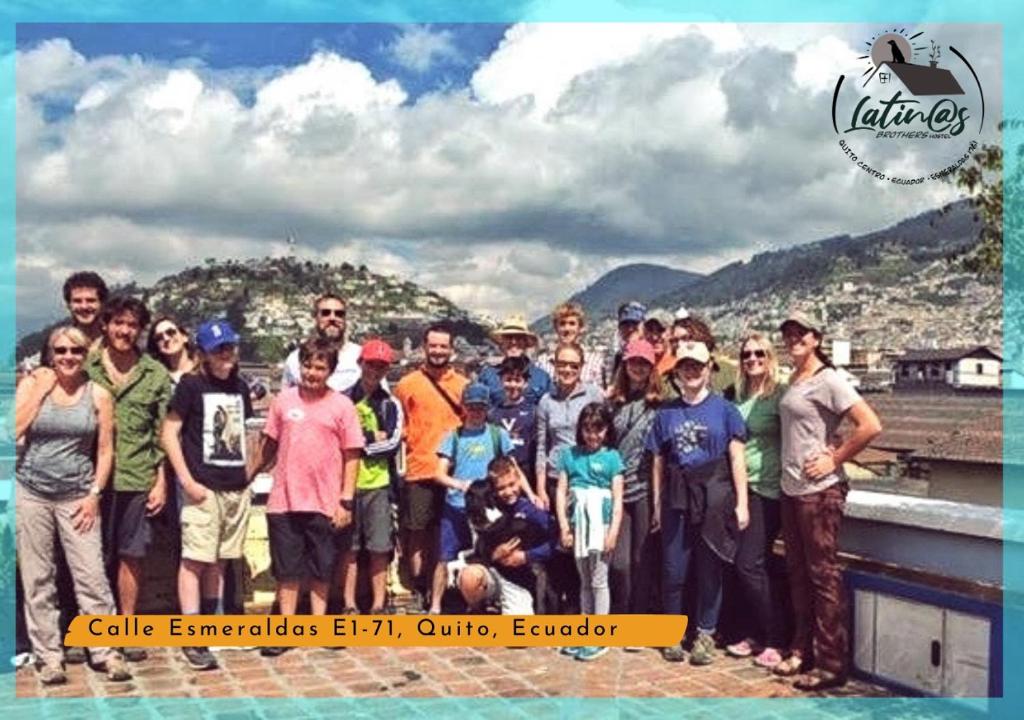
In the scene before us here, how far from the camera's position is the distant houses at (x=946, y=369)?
51.2m


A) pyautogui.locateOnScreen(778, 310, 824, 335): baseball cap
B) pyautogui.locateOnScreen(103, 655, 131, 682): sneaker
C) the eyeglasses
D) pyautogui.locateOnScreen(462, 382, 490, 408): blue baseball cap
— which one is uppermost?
pyautogui.locateOnScreen(778, 310, 824, 335): baseball cap

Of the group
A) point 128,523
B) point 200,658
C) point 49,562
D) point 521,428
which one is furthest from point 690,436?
point 49,562

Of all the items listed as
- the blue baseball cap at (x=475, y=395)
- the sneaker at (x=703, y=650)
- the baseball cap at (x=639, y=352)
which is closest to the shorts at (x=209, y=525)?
the blue baseball cap at (x=475, y=395)

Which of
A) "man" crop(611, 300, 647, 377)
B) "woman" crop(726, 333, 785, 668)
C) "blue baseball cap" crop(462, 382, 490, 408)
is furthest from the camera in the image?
"man" crop(611, 300, 647, 377)

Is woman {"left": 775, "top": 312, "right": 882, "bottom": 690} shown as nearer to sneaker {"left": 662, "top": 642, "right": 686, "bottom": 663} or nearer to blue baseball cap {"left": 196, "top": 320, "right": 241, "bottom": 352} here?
sneaker {"left": 662, "top": 642, "right": 686, "bottom": 663}

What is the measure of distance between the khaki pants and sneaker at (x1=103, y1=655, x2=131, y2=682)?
4 centimetres

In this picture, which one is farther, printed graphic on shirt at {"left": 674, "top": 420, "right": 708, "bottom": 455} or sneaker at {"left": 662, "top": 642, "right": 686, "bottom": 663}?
sneaker at {"left": 662, "top": 642, "right": 686, "bottom": 663}

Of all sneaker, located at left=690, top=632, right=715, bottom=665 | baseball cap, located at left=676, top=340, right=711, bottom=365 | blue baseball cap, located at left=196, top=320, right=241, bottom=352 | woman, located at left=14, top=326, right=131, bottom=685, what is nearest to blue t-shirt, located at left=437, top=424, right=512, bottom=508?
baseball cap, located at left=676, top=340, right=711, bottom=365

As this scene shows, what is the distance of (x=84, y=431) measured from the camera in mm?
4762

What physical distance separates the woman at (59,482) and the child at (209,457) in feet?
1.15

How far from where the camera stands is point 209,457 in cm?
515

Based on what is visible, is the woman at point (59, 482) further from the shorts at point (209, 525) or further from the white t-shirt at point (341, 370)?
the white t-shirt at point (341, 370)

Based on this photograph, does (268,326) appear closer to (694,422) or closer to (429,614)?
(429,614)

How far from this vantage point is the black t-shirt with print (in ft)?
16.7
